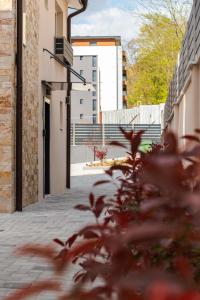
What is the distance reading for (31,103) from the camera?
39.1 feet

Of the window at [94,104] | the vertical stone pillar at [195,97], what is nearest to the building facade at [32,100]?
the vertical stone pillar at [195,97]

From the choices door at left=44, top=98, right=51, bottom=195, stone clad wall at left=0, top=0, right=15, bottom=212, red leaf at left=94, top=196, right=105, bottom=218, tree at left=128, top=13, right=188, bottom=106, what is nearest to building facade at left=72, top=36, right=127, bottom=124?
tree at left=128, top=13, right=188, bottom=106

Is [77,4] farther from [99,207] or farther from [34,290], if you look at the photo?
[34,290]

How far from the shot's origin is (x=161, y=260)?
1.77 metres

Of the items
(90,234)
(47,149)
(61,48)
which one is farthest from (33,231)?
(61,48)

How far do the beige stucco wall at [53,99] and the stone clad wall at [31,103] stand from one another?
1.58ft

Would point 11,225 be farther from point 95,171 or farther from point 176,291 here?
point 95,171

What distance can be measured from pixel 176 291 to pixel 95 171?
86.1ft

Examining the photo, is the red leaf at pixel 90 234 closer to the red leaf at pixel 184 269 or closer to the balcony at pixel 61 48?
the red leaf at pixel 184 269

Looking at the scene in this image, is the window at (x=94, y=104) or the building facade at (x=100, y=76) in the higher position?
the building facade at (x=100, y=76)

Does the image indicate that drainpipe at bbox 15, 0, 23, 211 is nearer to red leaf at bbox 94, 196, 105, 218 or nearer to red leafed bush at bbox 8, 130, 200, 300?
red leaf at bbox 94, 196, 105, 218

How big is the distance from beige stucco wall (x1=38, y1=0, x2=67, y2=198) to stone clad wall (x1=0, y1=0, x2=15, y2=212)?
2.75 metres

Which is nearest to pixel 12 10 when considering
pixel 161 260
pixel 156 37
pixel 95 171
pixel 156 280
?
pixel 161 260

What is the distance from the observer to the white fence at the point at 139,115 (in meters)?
42.5
